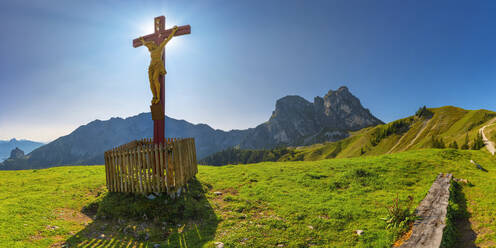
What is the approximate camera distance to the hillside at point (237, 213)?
6.22m

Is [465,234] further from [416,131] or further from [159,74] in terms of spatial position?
[416,131]

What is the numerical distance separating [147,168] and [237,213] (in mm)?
4573

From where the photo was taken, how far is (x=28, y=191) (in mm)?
10719

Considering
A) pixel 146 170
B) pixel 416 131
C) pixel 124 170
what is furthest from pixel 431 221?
pixel 416 131

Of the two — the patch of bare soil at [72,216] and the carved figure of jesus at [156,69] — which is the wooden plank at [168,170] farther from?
the carved figure of jesus at [156,69]

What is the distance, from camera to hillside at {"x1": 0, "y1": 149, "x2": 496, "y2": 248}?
20.4 ft

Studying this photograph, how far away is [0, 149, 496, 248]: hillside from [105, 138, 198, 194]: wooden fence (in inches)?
20.7

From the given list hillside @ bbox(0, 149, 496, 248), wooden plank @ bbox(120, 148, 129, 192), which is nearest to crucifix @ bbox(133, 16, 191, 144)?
wooden plank @ bbox(120, 148, 129, 192)

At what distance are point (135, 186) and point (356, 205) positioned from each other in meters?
9.90

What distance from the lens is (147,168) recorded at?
902 cm

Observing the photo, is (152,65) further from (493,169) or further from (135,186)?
(493,169)

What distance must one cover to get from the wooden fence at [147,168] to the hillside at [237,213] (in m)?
0.53

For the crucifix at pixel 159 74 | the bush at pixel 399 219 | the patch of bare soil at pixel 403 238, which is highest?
the crucifix at pixel 159 74

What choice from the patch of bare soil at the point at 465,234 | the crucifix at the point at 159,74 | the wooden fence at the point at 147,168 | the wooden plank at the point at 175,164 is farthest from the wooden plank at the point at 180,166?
the patch of bare soil at the point at 465,234
